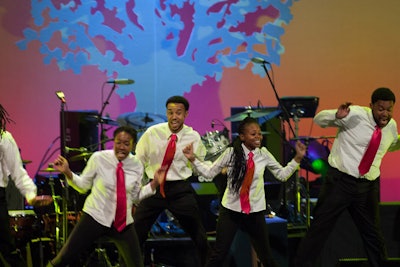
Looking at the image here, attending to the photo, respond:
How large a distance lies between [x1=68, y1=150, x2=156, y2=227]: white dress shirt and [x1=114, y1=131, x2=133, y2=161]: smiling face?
0.19 ft

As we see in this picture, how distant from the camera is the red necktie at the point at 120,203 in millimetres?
5219

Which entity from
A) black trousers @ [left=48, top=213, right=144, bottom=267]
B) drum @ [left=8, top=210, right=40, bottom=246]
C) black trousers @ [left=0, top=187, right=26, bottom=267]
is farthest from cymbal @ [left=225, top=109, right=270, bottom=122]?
black trousers @ [left=0, top=187, right=26, bottom=267]

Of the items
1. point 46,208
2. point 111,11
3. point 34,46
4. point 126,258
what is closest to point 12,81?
point 34,46

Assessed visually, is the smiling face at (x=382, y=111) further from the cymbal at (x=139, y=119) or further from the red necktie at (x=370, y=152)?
the cymbal at (x=139, y=119)

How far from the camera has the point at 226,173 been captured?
19.4 ft

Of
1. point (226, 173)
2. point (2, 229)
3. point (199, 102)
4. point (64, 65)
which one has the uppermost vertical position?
point (64, 65)

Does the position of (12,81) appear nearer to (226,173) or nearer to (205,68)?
(205,68)

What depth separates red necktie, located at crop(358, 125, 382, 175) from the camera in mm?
5918

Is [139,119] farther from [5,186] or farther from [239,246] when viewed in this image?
[5,186]

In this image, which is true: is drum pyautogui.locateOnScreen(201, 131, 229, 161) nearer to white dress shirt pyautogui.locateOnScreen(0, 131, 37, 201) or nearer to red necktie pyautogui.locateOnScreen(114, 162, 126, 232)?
red necktie pyautogui.locateOnScreen(114, 162, 126, 232)

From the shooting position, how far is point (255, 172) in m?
5.82

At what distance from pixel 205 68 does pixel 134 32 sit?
1.21m

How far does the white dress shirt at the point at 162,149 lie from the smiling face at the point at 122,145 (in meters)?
0.75

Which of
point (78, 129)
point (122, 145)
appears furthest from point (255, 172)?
point (78, 129)
